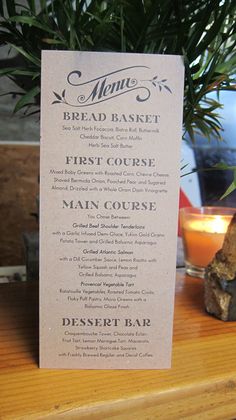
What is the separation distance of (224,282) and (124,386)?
0.23 m

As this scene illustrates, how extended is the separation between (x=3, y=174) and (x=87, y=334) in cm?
64

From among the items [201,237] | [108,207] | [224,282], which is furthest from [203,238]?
[108,207]

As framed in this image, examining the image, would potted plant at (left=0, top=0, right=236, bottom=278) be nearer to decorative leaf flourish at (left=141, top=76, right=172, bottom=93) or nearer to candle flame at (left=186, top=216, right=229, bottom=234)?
decorative leaf flourish at (left=141, top=76, right=172, bottom=93)

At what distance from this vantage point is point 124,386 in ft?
1.40

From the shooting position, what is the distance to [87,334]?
1.51 feet

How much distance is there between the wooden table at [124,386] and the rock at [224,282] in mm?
48

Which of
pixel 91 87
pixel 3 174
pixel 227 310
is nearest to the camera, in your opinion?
pixel 91 87

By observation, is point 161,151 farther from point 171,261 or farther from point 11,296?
point 11,296

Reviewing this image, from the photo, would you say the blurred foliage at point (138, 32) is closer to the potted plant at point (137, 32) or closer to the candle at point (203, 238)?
the potted plant at point (137, 32)

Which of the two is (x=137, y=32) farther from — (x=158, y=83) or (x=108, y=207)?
(x=108, y=207)

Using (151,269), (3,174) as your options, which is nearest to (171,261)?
(151,269)

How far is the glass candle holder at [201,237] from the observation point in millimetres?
774

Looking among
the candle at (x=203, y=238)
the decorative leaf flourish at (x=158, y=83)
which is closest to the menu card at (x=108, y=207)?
the decorative leaf flourish at (x=158, y=83)

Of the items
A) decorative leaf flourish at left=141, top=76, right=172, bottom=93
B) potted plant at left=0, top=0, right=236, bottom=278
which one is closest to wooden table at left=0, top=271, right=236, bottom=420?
potted plant at left=0, top=0, right=236, bottom=278
